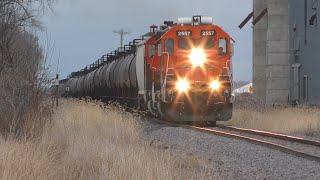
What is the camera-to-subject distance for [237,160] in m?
9.91

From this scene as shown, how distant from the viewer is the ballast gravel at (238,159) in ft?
27.1

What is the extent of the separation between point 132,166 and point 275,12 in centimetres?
3682

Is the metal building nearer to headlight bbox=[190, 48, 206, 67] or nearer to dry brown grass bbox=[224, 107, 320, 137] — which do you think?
dry brown grass bbox=[224, 107, 320, 137]

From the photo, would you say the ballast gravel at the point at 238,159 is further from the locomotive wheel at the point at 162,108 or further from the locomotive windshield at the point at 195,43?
the locomotive windshield at the point at 195,43

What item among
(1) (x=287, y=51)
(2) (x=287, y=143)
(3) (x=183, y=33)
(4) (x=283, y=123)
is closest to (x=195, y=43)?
(3) (x=183, y=33)

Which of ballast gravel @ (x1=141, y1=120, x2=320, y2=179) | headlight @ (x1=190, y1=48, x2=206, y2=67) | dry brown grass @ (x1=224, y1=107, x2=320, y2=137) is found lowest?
ballast gravel @ (x1=141, y1=120, x2=320, y2=179)

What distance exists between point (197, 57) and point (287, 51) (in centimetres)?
2507

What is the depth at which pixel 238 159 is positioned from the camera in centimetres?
1006

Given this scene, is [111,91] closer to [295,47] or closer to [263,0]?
[295,47]

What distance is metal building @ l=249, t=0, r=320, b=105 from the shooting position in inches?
1314

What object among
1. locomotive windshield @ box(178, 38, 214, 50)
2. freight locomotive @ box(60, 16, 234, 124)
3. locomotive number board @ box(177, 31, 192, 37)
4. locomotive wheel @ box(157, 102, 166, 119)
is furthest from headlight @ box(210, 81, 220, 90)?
locomotive number board @ box(177, 31, 192, 37)

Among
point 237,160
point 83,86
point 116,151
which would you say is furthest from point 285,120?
point 83,86

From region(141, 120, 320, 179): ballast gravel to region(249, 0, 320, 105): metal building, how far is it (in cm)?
2058

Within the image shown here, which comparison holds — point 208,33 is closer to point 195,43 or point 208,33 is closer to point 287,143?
point 195,43
